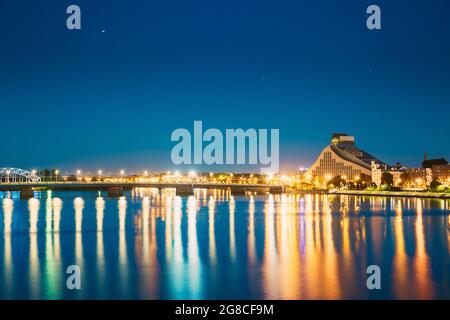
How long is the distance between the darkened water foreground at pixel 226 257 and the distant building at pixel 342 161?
8069 cm

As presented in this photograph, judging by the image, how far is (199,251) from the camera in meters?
22.0

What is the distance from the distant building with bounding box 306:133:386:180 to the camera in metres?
114

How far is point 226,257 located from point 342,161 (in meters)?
99.0

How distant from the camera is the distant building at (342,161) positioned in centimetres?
11438

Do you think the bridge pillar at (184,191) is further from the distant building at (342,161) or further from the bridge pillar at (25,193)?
the distant building at (342,161)

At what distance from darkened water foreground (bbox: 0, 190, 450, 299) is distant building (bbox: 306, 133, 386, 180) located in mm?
80686

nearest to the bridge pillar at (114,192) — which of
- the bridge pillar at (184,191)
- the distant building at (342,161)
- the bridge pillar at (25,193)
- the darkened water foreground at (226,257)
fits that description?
the bridge pillar at (184,191)

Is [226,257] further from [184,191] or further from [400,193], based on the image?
[184,191]

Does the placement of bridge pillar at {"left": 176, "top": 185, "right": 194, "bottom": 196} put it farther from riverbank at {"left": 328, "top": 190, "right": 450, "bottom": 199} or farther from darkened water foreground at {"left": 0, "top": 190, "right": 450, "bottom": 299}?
darkened water foreground at {"left": 0, "top": 190, "right": 450, "bottom": 299}

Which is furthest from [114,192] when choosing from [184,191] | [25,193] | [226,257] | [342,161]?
[342,161]

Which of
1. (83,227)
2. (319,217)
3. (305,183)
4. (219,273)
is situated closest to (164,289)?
(219,273)
